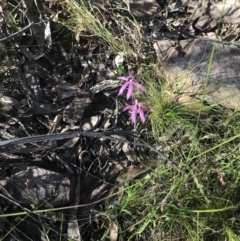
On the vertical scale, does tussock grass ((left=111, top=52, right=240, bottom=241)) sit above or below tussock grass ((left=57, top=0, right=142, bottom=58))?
below

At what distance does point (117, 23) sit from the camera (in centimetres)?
226

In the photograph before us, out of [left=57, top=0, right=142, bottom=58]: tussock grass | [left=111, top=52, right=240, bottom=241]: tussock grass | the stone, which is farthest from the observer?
[left=57, top=0, right=142, bottom=58]: tussock grass

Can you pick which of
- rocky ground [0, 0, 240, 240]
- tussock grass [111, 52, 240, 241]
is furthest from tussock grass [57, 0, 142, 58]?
tussock grass [111, 52, 240, 241]

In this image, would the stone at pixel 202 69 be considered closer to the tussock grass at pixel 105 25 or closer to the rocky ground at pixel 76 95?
the rocky ground at pixel 76 95

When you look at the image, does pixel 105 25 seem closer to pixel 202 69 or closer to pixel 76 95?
pixel 76 95

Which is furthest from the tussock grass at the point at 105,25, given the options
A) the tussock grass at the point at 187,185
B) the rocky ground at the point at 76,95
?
the tussock grass at the point at 187,185

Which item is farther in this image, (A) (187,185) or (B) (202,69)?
(B) (202,69)

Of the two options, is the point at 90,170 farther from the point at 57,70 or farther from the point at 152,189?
the point at 57,70

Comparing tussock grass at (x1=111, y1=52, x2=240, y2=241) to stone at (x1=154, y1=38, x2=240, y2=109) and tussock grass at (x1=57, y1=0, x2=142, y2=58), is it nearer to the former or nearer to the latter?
stone at (x1=154, y1=38, x2=240, y2=109)

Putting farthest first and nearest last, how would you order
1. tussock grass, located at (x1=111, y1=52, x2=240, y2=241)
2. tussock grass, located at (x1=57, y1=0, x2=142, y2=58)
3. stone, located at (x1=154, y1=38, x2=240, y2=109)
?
tussock grass, located at (x1=57, y1=0, x2=142, y2=58) → stone, located at (x1=154, y1=38, x2=240, y2=109) → tussock grass, located at (x1=111, y1=52, x2=240, y2=241)

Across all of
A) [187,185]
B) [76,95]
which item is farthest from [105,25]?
[187,185]

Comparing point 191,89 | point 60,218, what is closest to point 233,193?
point 191,89

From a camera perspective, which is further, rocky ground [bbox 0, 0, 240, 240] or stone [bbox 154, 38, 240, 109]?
stone [bbox 154, 38, 240, 109]

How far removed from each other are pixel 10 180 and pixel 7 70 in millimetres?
548
